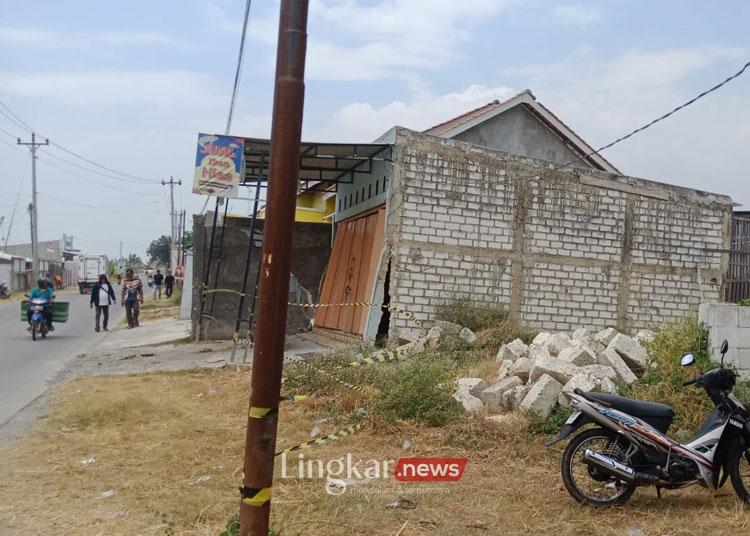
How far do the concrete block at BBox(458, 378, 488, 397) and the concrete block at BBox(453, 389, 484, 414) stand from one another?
0.21 feet

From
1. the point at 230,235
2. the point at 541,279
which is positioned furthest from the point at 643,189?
the point at 230,235

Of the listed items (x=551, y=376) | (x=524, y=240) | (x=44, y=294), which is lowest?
(x=44, y=294)

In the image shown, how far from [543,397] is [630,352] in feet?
6.51

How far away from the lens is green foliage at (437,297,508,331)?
11148mm

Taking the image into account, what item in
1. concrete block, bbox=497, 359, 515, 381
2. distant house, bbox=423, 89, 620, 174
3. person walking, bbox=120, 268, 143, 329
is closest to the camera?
concrete block, bbox=497, 359, 515, 381

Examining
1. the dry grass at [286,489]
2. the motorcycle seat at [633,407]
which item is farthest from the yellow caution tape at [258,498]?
the motorcycle seat at [633,407]

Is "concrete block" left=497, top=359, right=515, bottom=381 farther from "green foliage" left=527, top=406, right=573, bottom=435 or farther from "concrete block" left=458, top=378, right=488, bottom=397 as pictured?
"green foliage" left=527, top=406, right=573, bottom=435

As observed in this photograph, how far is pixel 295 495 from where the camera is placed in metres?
4.95

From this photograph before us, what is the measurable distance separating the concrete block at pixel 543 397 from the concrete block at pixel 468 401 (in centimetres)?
46

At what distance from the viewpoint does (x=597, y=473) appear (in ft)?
16.0

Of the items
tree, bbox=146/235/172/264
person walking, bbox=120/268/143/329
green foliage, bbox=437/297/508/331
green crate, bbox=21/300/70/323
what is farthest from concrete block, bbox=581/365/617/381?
tree, bbox=146/235/172/264

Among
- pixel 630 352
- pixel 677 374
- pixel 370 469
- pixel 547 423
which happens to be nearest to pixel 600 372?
pixel 677 374

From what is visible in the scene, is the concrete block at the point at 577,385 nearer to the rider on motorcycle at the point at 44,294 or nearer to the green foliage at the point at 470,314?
the green foliage at the point at 470,314

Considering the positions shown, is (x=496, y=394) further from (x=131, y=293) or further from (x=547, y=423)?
(x=131, y=293)
